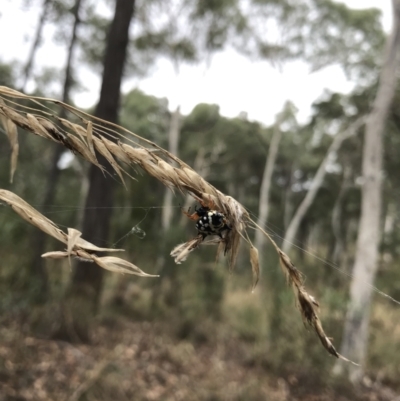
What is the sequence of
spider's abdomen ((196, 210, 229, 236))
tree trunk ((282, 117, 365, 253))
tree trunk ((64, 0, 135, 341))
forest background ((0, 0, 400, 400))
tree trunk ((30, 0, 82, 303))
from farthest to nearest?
tree trunk ((282, 117, 365, 253)) < tree trunk ((64, 0, 135, 341)) < tree trunk ((30, 0, 82, 303)) < forest background ((0, 0, 400, 400)) < spider's abdomen ((196, 210, 229, 236))

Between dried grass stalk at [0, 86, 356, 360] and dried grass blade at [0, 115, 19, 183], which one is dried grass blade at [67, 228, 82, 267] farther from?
dried grass blade at [0, 115, 19, 183]

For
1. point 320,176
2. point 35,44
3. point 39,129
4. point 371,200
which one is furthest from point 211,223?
point 320,176

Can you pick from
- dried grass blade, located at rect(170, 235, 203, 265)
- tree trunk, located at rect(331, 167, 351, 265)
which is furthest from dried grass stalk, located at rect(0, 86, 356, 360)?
tree trunk, located at rect(331, 167, 351, 265)

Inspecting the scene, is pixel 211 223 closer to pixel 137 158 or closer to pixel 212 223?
pixel 212 223

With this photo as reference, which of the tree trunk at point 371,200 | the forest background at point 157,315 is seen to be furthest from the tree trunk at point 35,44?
the tree trunk at point 371,200

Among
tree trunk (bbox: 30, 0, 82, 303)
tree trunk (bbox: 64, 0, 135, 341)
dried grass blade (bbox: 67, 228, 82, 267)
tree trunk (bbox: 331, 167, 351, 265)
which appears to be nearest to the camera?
dried grass blade (bbox: 67, 228, 82, 267)

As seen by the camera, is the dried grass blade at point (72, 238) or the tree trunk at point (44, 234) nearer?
the dried grass blade at point (72, 238)

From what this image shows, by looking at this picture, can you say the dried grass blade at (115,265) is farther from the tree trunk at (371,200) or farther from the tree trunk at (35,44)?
the tree trunk at (35,44)

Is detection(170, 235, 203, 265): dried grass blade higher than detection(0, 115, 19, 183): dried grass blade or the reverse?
the reverse
